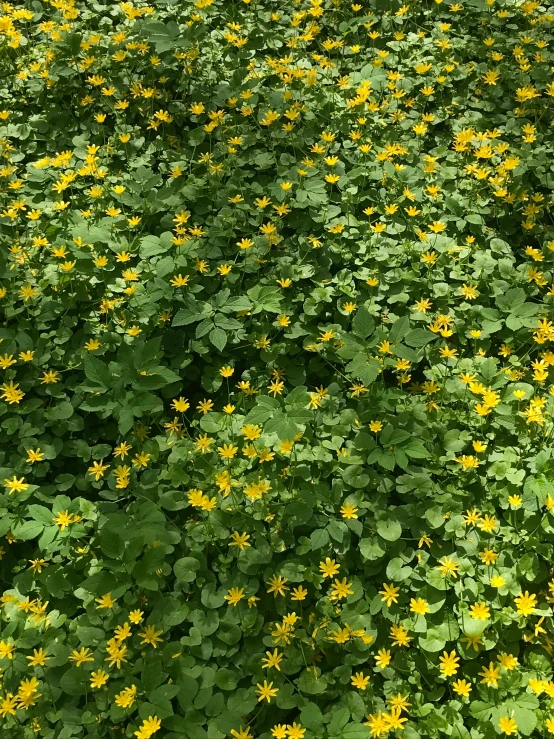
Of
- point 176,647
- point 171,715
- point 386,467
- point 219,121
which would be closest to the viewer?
point 171,715

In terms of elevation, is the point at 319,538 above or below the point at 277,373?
below

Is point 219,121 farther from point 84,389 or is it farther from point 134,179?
point 84,389

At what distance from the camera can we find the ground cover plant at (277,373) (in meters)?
1.96

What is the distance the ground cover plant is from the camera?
1.96m

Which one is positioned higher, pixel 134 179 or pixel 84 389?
pixel 134 179

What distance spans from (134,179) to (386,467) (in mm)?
1982

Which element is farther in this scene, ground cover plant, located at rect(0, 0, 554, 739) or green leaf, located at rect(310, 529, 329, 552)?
green leaf, located at rect(310, 529, 329, 552)

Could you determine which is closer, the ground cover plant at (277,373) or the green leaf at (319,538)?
the ground cover plant at (277,373)

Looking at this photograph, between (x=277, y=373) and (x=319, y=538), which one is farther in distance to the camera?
(x=277, y=373)

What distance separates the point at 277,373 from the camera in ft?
8.57

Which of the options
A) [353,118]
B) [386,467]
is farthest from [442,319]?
[353,118]

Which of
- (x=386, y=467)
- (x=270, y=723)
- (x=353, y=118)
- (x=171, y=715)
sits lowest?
(x=270, y=723)

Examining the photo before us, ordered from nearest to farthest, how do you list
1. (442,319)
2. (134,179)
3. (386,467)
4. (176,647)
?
(176,647)
(386,467)
(442,319)
(134,179)

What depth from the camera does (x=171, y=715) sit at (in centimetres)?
183
